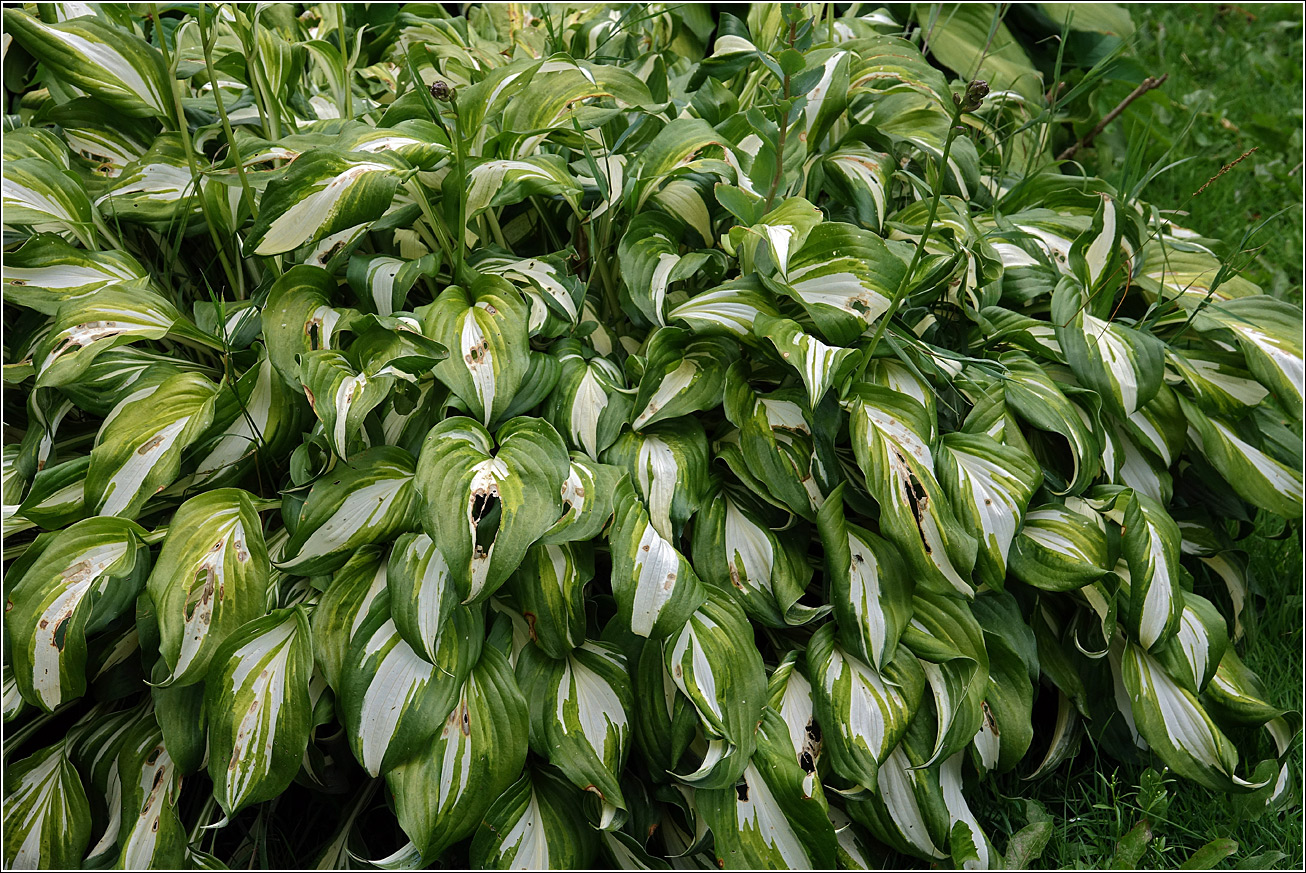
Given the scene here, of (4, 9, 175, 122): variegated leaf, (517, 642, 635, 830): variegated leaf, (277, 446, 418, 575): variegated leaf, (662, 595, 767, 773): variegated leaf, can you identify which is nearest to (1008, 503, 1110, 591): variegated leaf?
(662, 595, 767, 773): variegated leaf

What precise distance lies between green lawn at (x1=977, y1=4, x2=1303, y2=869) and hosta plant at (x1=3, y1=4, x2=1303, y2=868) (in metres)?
0.07

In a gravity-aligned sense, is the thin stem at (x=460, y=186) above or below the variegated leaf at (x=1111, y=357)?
above

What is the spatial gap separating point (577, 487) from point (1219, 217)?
259 cm

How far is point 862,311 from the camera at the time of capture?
1500 mm

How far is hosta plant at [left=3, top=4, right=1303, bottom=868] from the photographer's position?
1.37 meters

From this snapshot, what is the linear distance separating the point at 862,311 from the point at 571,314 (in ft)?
1.48

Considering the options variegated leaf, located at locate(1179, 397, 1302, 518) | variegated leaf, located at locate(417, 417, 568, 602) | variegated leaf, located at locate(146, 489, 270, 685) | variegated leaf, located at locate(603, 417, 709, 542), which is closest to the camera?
variegated leaf, located at locate(417, 417, 568, 602)

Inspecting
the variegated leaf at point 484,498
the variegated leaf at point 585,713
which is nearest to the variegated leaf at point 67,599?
the variegated leaf at point 484,498

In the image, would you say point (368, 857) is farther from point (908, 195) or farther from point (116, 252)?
point (908, 195)

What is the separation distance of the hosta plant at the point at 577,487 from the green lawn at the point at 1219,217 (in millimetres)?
71

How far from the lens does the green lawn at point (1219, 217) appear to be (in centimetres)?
161

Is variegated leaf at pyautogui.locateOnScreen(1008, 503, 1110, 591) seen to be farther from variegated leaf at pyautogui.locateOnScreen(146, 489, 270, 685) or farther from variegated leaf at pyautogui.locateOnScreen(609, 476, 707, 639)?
variegated leaf at pyautogui.locateOnScreen(146, 489, 270, 685)

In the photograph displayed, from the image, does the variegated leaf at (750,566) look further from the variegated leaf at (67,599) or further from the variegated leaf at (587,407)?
the variegated leaf at (67,599)

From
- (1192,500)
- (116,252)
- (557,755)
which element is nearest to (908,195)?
(1192,500)
